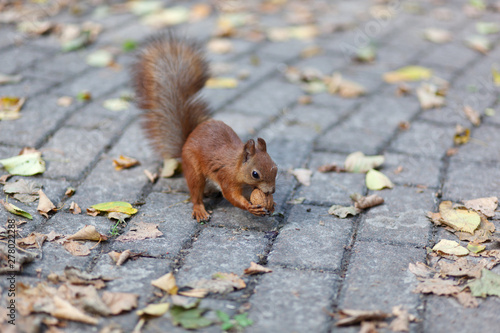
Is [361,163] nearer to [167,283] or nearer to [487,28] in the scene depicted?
[167,283]

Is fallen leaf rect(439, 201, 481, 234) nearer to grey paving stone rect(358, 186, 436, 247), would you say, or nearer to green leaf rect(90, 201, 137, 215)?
grey paving stone rect(358, 186, 436, 247)

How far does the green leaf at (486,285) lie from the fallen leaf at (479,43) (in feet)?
11.4

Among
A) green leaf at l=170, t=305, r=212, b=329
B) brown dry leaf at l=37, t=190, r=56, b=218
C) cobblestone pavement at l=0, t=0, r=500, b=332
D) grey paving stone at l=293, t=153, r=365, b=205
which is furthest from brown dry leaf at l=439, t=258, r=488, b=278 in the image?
brown dry leaf at l=37, t=190, r=56, b=218

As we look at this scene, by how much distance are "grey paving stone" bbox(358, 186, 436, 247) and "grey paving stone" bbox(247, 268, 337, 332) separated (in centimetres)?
46

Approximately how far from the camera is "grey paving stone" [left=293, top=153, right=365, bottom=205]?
9.82 feet

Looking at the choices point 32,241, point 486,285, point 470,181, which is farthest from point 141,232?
point 470,181

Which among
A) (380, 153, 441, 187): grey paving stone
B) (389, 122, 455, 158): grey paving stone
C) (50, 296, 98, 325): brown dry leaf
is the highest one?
(50, 296, 98, 325): brown dry leaf

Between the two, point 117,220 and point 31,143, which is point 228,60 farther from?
point 117,220

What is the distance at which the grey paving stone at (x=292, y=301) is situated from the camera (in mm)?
2031

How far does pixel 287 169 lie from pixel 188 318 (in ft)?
4.85

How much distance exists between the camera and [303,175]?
3.22m

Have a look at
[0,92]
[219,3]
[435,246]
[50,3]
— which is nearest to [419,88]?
[435,246]

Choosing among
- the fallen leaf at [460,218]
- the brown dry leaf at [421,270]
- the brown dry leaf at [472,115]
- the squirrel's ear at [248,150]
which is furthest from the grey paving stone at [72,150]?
the brown dry leaf at [472,115]

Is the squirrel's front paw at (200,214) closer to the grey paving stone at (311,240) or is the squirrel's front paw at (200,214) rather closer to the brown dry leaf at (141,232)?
the brown dry leaf at (141,232)
